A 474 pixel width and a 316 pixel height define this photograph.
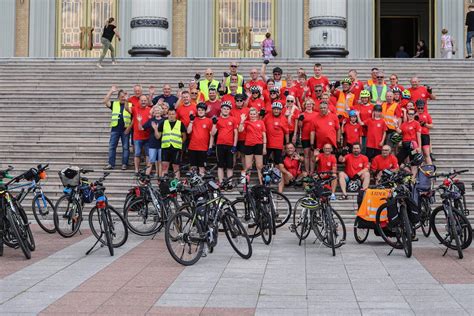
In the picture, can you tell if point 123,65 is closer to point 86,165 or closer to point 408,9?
point 86,165

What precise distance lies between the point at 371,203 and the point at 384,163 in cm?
344

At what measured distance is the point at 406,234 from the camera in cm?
1145

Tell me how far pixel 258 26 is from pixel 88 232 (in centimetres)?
1779

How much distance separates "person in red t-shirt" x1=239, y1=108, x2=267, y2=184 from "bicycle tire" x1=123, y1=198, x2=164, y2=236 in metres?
2.80

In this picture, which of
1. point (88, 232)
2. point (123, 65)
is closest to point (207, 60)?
point (123, 65)

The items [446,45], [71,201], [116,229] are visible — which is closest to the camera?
[116,229]

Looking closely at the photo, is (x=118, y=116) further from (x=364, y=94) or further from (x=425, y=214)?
(x=425, y=214)

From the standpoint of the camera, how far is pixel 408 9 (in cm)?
3481

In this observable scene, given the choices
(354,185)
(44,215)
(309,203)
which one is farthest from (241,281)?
(354,185)

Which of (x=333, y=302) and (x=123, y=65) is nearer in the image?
(x=333, y=302)

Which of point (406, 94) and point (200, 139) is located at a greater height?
point (406, 94)

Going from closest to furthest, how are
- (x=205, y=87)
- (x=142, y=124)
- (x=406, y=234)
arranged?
(x=406, y=234)
(x=142, y=124)
(x=205, y=87)

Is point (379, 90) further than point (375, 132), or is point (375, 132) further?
point (379, 90)

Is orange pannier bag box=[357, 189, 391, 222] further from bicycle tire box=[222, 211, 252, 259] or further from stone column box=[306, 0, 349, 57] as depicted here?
stone column box=[306, 0, 349, 57]
